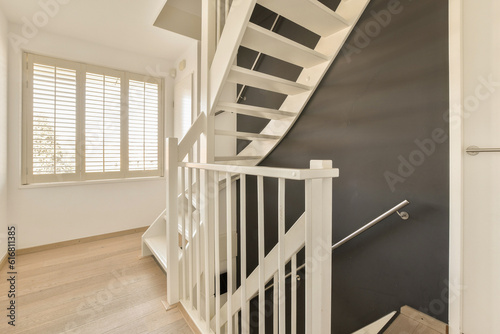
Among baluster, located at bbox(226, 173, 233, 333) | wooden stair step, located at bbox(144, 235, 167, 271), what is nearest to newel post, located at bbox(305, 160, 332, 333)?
baluster, located at bbox(226, 173, 233, 333)

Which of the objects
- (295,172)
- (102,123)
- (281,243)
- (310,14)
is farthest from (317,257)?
(102,123)

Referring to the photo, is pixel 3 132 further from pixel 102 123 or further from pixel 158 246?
pixel 158 246

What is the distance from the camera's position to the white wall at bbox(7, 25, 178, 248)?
242 cm

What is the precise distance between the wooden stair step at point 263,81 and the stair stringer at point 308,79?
0.09 meters

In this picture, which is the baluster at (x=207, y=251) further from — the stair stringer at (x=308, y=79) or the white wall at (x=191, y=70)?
the white wall at (x=191, y=70)

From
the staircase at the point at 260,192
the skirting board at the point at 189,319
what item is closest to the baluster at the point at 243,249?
the staircase at the point at 260,192

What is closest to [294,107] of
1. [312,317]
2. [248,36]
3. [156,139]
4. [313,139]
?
[313,139]

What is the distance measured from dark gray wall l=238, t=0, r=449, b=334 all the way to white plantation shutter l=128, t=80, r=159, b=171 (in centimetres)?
237

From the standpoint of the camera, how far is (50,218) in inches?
104

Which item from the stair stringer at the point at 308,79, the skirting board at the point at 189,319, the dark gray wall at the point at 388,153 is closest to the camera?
the dark gray wall at the point at 388,153
